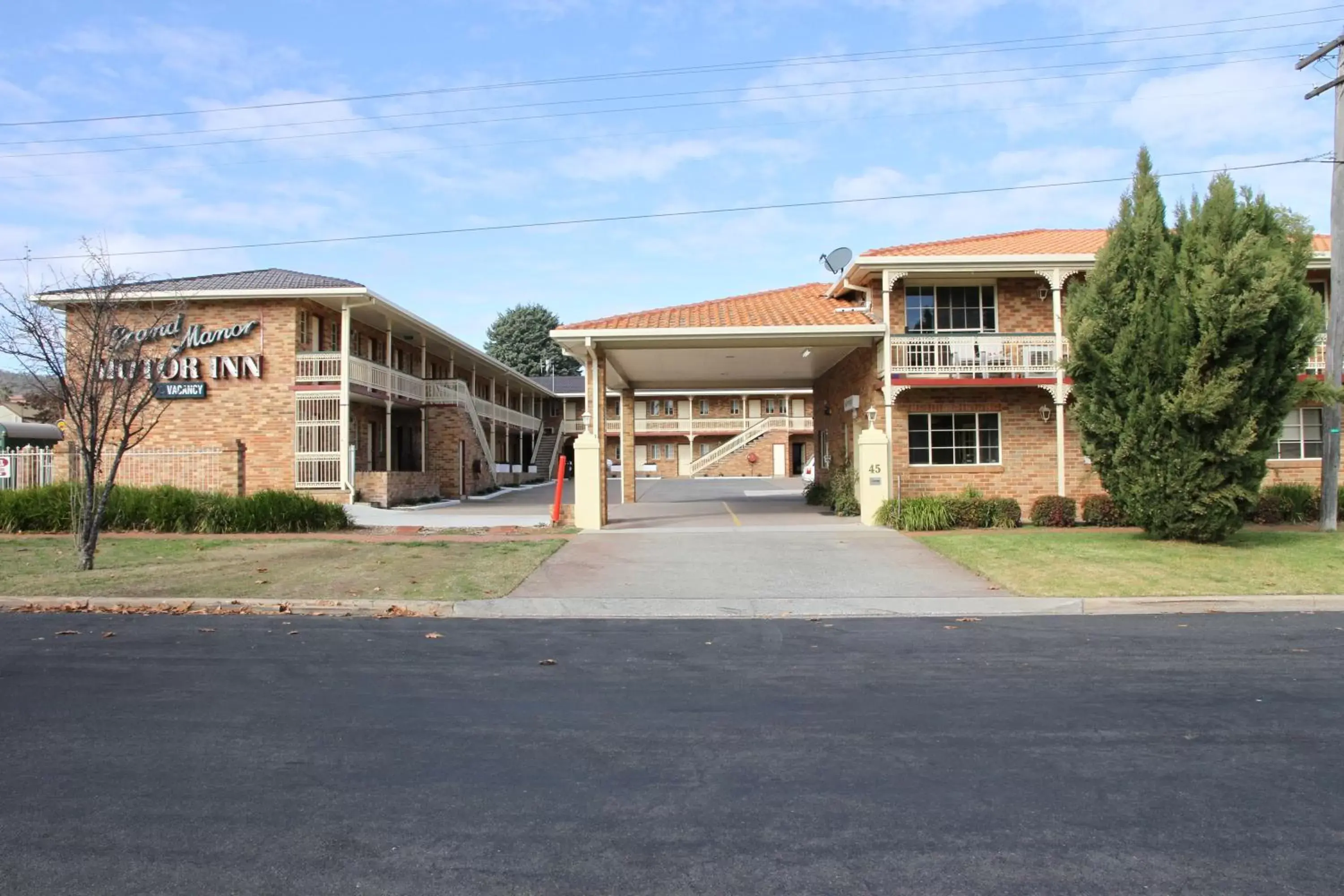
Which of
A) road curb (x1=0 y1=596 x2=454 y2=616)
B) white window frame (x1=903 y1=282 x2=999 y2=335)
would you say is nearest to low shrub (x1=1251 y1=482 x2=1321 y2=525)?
white window frame (x1=903 y1=282 x2=999 y2=335)

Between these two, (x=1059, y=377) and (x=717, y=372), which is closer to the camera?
(x=1059, y=377)

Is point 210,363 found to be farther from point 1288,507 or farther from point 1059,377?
point 1288,507

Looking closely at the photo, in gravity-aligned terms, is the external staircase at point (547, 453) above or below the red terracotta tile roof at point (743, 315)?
below

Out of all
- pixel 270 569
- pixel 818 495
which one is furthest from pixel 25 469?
pixel 818 495

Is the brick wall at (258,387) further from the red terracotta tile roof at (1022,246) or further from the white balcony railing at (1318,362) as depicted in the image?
the white balcony railing at (1318,362)

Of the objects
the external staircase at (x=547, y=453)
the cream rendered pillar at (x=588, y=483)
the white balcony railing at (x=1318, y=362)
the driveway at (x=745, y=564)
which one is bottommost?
the driveway at (x=745, y=564)

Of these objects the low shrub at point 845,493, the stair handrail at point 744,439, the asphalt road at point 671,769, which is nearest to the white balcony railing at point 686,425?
the stair handrail at point 744,439

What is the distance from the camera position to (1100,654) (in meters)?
7.66

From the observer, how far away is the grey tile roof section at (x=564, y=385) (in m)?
53.3

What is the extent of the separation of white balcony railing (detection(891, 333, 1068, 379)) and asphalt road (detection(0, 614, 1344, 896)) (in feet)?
38.7

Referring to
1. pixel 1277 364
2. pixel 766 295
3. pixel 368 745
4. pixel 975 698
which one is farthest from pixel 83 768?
pixel 766 295

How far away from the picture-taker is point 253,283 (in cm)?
2461

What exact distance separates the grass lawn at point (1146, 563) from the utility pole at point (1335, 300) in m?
0.99

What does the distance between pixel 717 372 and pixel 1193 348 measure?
45.2 feet
